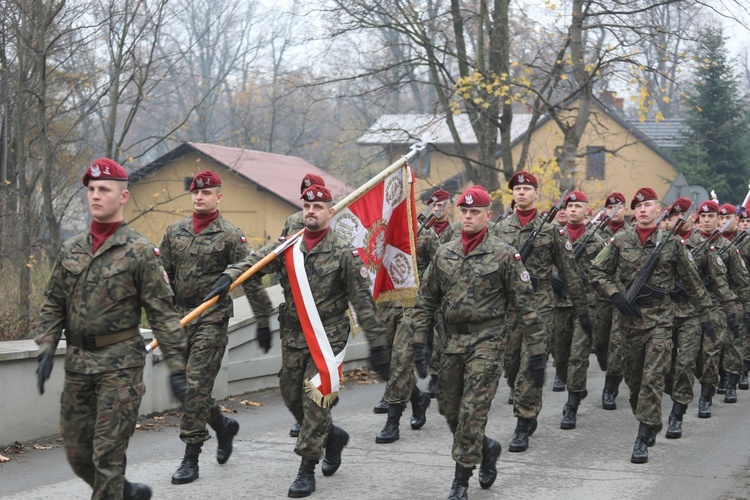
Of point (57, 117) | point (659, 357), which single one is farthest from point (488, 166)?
point (659, 357)

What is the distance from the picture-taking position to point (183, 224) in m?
8.08

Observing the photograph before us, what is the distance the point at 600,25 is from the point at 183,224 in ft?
41.2

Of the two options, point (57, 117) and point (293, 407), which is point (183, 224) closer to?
point (293, 407)

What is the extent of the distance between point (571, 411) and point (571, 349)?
89 centimetres

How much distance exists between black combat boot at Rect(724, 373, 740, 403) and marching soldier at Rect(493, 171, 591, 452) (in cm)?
334

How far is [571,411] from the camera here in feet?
33.5

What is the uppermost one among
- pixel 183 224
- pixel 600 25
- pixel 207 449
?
pixel 600 25

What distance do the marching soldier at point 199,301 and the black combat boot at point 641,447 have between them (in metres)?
3.08

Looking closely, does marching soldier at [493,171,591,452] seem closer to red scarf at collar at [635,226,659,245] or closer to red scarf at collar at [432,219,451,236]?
Answer: red scarf at collar at [635,226,659,245]

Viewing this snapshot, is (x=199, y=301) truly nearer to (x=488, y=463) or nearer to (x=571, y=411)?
(x=488, y=463)

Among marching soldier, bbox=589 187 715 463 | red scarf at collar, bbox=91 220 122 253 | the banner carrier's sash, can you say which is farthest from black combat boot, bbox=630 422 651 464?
red scarf at collar, bbox=91 220 122 253

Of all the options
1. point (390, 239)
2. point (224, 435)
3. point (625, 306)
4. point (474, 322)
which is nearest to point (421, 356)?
point (474, 322)

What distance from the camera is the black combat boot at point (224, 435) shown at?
810 cm

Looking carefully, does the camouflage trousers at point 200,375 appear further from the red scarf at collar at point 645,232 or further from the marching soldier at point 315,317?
the red scarf at collar at point 645,232
